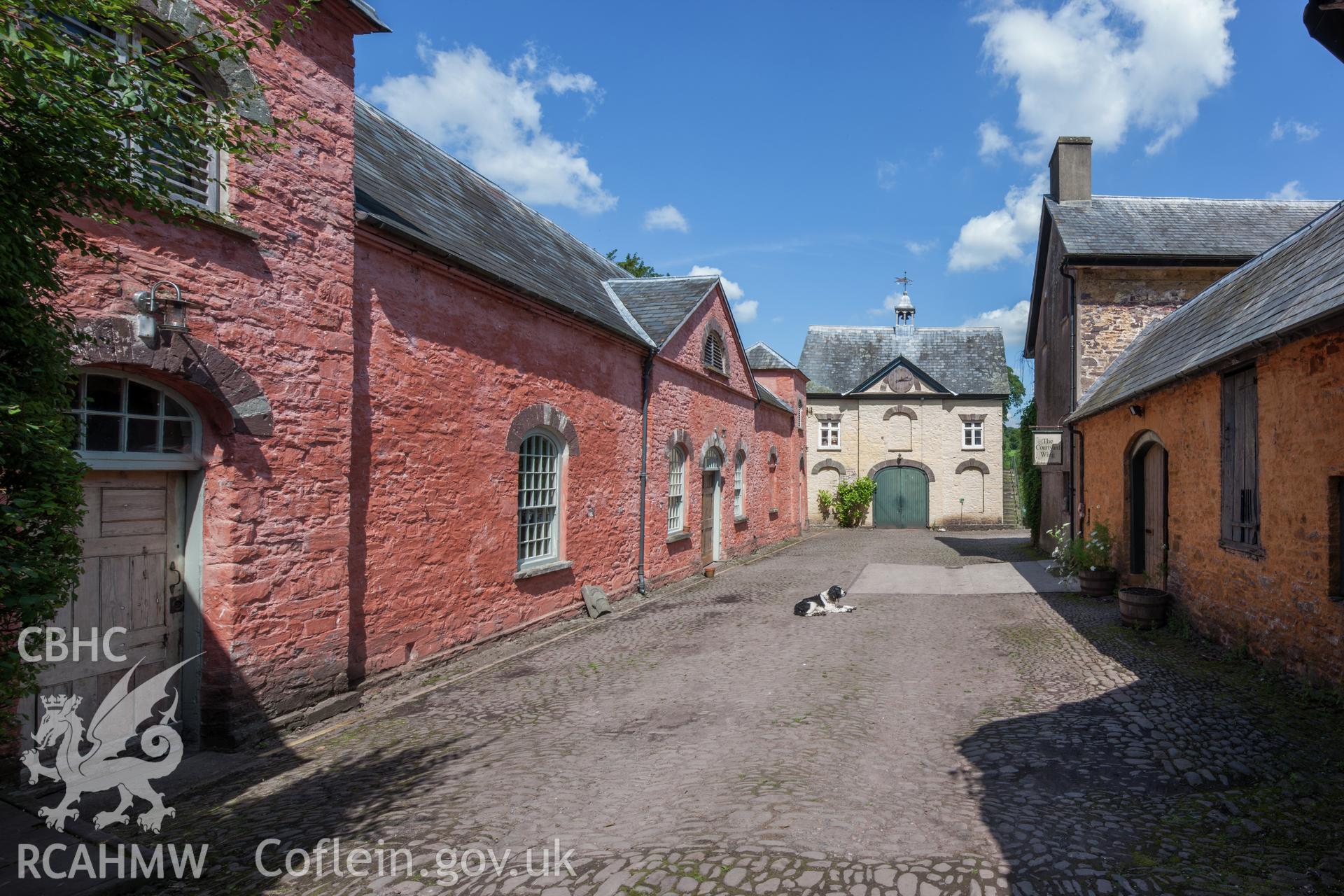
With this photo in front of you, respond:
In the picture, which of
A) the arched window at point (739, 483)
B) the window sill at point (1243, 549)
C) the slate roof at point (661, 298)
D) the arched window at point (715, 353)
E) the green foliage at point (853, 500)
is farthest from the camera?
the green foliage at point (853, 500)

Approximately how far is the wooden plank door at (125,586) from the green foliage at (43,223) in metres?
2.39

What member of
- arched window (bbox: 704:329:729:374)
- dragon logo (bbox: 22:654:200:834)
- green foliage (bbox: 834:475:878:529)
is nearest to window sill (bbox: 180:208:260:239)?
dragon logo (bbox: 22:654:200:834)

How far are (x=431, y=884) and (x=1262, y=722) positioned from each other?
6246mm

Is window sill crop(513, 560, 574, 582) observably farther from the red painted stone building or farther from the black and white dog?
the black and white dog

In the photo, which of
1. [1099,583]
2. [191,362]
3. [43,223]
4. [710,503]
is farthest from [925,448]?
[43,223]

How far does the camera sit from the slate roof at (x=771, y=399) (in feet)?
72.6

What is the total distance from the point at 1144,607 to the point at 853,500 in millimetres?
20865

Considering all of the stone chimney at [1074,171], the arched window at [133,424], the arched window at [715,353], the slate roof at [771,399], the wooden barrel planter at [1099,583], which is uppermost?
the stone chimney at [1074,171]

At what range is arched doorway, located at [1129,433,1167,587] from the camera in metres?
10.5

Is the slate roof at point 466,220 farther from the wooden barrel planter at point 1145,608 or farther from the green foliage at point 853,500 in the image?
the green foliage at point 853,500

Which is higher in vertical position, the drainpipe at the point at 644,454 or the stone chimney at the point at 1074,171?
the stone chimney at the point at 1074,171

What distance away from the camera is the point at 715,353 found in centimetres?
1741

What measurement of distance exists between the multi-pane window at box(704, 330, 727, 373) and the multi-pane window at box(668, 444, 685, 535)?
2.54 metres

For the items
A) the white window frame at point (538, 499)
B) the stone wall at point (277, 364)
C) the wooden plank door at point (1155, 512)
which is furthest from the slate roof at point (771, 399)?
the stone wall at point (277, 364)
